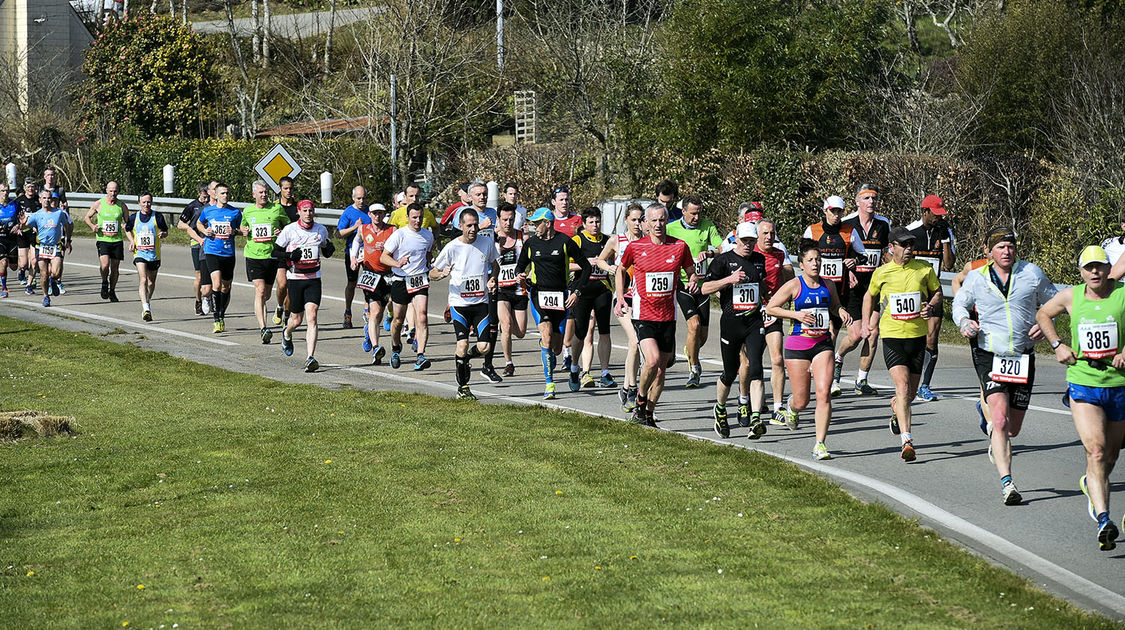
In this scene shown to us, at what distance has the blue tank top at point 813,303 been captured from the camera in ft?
35.6

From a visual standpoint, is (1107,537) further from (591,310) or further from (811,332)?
(591,310)

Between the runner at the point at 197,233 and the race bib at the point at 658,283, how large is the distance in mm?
8637

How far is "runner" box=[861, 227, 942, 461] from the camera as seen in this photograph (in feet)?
34.9

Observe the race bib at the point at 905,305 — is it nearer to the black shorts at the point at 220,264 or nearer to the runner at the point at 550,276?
the runner at the point at 550,276

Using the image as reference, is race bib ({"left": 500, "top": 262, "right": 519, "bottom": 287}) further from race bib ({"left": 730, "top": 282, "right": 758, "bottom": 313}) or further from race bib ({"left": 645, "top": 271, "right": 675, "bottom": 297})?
race bib ({"left": 730, "top": 282, "right": 758, "bottom": 313})

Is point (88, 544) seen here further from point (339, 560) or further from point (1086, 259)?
point (1086, 259)

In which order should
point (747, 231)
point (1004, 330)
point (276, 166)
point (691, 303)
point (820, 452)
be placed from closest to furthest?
point (1004, 330) < point (820, 452) < point (747, 231) < point (691, 303) < point (276, 166)

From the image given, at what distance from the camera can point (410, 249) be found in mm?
14914

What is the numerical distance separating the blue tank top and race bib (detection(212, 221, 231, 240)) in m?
9.30

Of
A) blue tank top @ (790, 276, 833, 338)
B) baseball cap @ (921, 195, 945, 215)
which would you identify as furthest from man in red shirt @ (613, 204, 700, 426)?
baseball cap @ (921, 195, 945, 215)

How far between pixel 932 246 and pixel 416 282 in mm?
5674

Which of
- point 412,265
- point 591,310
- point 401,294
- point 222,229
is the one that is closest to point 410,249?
point 412,265

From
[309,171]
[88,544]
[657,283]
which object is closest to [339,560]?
[88,544]

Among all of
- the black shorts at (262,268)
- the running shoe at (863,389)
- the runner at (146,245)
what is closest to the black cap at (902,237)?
the running shoe at (863,389)
